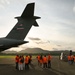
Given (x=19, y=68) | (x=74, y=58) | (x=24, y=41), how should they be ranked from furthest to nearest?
(x=74, y=58) < (x=24, y=41) < (x=19, y=68)

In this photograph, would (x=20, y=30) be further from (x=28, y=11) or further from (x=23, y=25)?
(x=28, y=11)

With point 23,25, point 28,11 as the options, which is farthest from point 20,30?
point 28,11

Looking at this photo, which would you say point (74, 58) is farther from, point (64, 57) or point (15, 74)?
point (15, 74)

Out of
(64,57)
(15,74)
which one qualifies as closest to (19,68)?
(15,74)

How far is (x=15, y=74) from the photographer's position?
1587cm

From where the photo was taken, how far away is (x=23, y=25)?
20.7 m

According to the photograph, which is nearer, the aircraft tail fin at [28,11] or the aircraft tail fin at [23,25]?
the aircraft tail fin at [28,11]

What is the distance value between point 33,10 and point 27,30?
→ 117 inches

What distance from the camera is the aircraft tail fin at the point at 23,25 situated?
19.8 meters

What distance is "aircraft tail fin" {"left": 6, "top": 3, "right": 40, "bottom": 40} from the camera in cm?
1976

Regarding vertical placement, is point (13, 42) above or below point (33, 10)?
below

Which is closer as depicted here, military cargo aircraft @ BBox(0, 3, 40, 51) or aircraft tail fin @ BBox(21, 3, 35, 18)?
aircraft tail fin @ BBox(21, 3, 35, 18)

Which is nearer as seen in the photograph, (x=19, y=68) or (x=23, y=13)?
(x=19, y=68)

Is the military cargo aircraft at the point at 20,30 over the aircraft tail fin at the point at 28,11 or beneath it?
beneath
